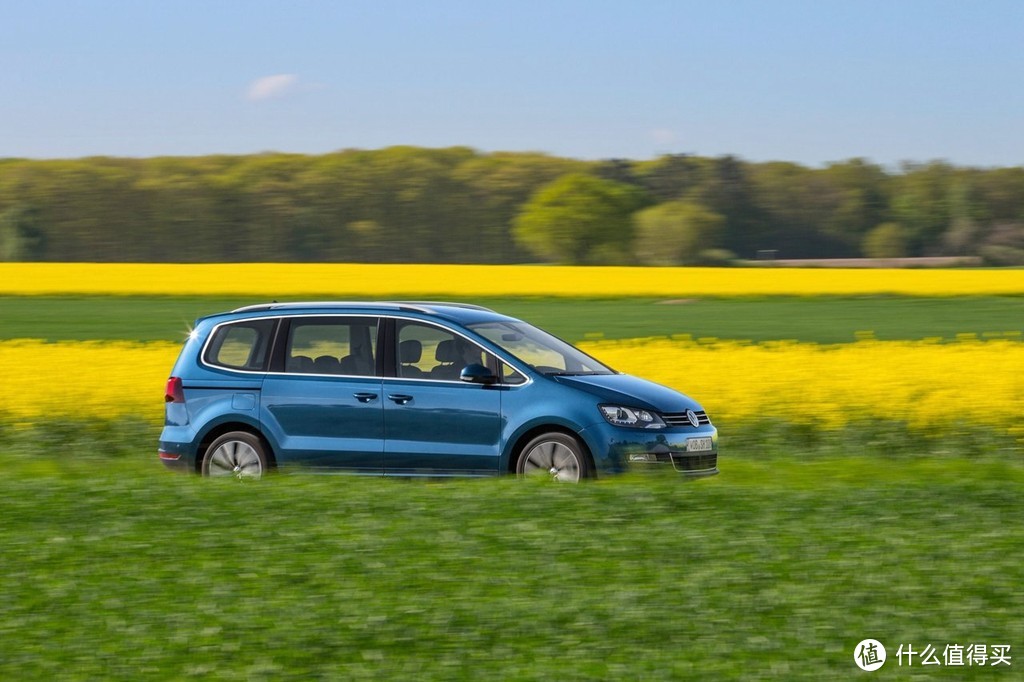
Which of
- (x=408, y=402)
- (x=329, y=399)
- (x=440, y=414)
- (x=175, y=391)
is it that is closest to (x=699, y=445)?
(x=440, y=414)

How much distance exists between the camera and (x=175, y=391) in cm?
1147

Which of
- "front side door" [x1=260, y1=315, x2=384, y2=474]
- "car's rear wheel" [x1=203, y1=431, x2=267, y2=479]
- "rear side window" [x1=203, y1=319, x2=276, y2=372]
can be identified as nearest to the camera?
"front side door" [x1=260, y1=315, x2=384, y2=474]

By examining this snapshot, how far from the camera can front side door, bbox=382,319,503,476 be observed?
34.7ft

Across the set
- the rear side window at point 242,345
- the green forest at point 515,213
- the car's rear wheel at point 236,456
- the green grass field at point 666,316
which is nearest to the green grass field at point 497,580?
the car's rear wheel at point 236,456

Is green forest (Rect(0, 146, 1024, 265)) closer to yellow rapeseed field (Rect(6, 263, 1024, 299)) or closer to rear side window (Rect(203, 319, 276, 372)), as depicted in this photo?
yellow rapeseed field (Rect(6, 263, 1024, 299))

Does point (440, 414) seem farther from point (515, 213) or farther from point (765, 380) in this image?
point (515, 213)

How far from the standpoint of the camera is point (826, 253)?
163ft

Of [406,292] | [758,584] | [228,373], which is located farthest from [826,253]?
[758,584]

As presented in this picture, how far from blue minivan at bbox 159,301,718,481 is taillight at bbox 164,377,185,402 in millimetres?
11

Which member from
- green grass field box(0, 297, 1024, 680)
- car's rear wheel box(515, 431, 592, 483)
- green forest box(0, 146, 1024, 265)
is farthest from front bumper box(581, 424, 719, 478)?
green forest box(0, 146, 1024, 265)

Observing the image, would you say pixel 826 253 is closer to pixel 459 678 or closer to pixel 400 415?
pixel 400 415

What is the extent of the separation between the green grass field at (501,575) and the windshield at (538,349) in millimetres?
1477

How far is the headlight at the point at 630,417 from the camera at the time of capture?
1040 centimetres

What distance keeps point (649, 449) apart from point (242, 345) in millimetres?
3415
